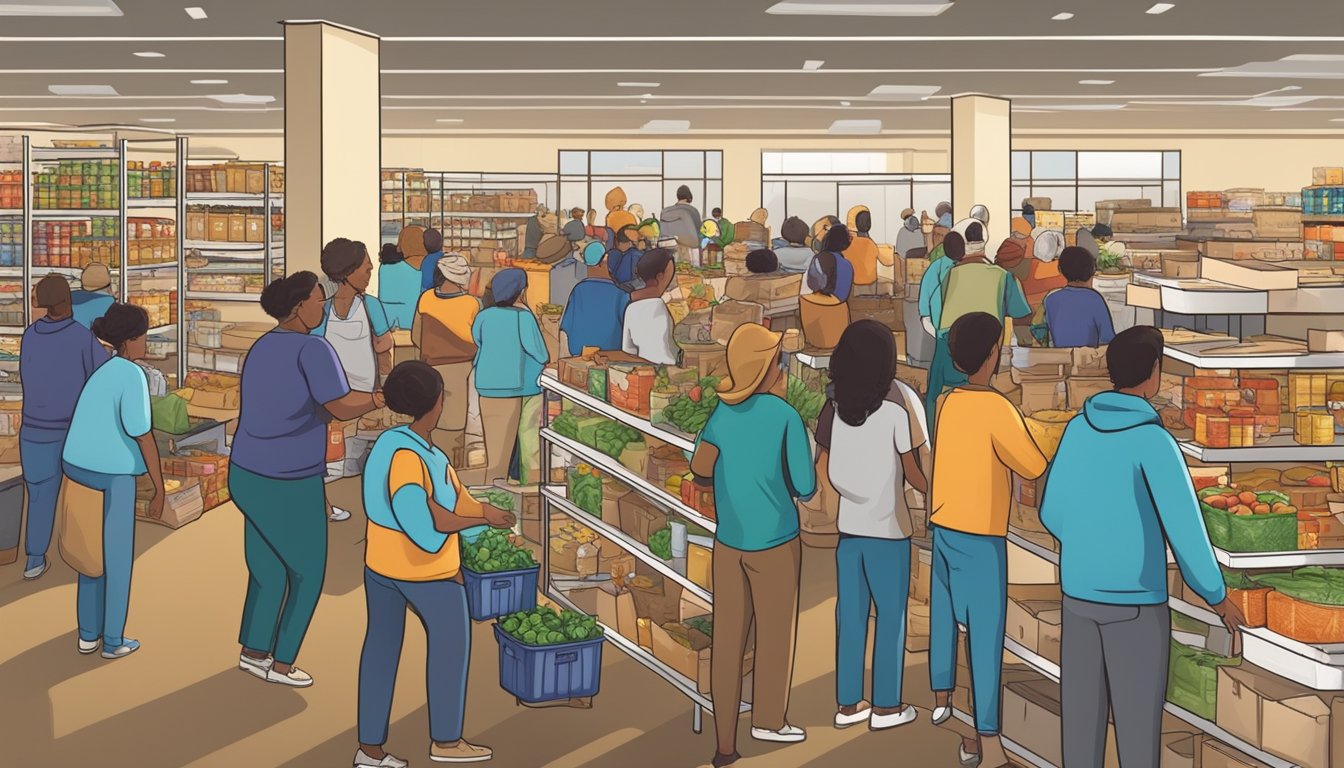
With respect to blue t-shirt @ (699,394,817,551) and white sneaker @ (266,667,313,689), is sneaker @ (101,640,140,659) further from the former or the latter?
blue t-shirt @ (699,394,817,551)

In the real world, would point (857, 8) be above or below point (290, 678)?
above

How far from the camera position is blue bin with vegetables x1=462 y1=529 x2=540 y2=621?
660 centimetres

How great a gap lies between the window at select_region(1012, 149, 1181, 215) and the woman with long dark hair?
22.8 m

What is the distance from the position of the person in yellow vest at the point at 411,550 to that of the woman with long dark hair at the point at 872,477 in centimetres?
130

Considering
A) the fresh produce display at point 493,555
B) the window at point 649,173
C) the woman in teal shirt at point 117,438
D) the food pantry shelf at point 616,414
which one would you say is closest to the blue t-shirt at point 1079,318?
the food pantry shelf at point 616,414

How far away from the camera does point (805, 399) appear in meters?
7.42

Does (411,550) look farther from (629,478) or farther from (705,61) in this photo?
(705,61)

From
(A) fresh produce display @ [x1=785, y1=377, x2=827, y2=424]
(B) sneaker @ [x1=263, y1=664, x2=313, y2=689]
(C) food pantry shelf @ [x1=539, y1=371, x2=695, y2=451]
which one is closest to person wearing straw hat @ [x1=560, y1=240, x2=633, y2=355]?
(C) food pantry shelf @ [x1=539, y1=371, x2=695, y2=451]

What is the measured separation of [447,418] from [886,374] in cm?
497

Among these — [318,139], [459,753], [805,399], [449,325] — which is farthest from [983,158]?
[459,753]

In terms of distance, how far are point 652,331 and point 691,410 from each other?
2.04m

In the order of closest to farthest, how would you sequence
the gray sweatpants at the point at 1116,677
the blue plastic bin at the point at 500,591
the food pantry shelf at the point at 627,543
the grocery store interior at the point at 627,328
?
the gray sweatpants at the point at 1116,677 < the grocery store interior at the point at 627,328 < the food pantry shelf at the point at 627,543 < the blue plastic bin at the point at 500,591

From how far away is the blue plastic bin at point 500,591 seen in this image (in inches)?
260

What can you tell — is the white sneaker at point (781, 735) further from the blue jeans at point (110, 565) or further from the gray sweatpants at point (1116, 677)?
the blue jeans at point (110, 565)
